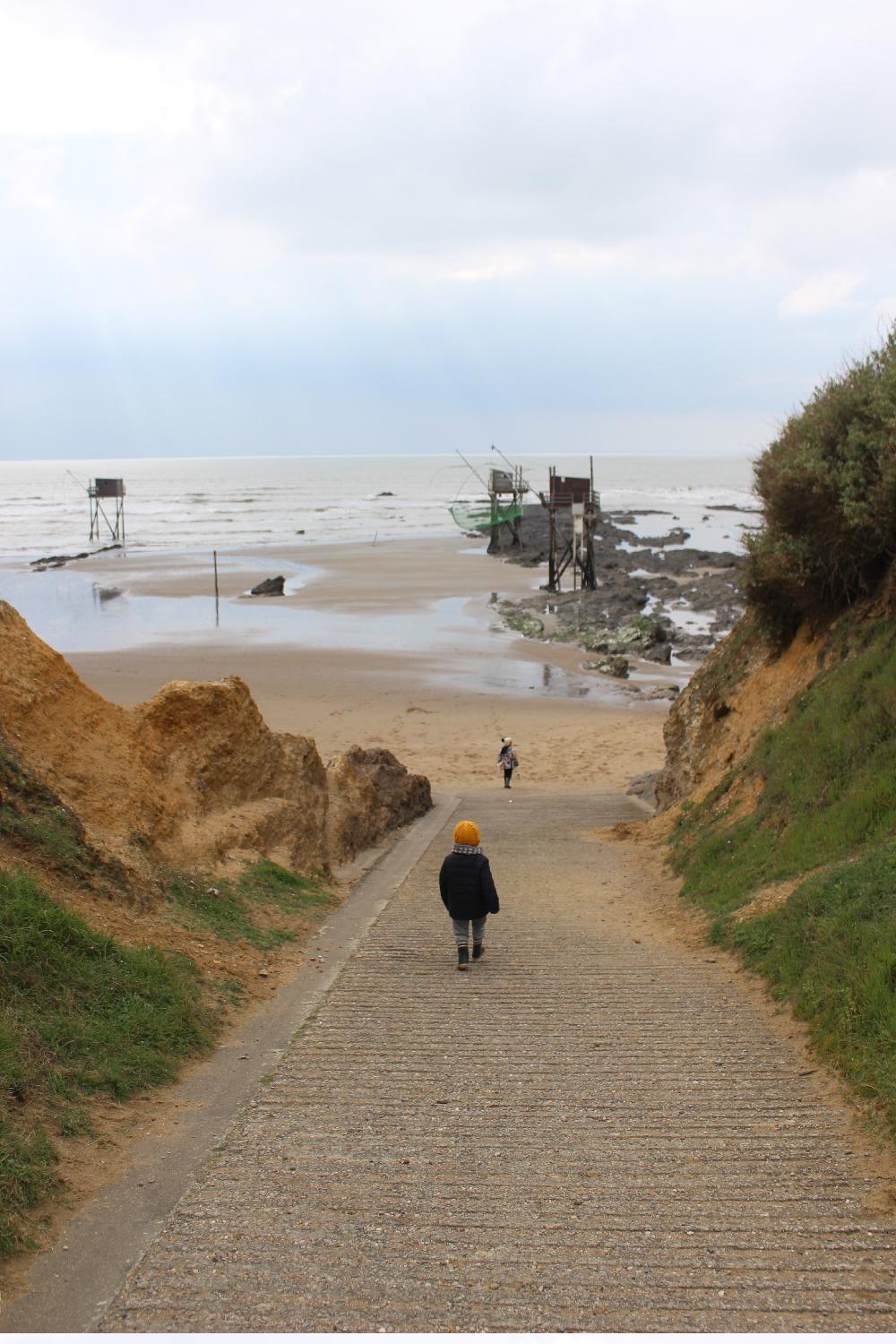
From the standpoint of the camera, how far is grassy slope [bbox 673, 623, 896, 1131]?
19.2ft

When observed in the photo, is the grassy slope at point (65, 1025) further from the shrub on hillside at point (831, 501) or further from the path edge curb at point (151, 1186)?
the shrub on hillside at point (831, 501)

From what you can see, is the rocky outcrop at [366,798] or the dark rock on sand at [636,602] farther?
the dark rock on sand at [636,602]

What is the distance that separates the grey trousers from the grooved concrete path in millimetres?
617

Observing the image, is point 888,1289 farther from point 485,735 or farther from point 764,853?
point 485,735

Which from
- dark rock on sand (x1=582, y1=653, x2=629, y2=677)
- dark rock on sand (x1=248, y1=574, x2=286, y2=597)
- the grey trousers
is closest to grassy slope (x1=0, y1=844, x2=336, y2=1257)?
the grey trousers

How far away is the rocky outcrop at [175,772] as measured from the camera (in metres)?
8.72

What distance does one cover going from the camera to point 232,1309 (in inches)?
144

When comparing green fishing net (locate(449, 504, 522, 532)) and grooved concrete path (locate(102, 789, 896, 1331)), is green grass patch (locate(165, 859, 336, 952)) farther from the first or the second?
green fishing net (locate(449, 504, 522, 532))

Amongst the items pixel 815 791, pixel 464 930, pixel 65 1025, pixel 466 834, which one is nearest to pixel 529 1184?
pixel 65 1025

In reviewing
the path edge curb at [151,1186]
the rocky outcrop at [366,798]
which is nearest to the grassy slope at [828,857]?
the path edge curb at [151,1186]

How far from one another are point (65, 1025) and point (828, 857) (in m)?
5.82

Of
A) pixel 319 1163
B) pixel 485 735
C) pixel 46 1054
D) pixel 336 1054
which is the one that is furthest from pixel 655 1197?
pixel 485 735

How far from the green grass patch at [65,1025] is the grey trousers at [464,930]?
201cm

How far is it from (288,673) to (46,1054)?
24415mm
